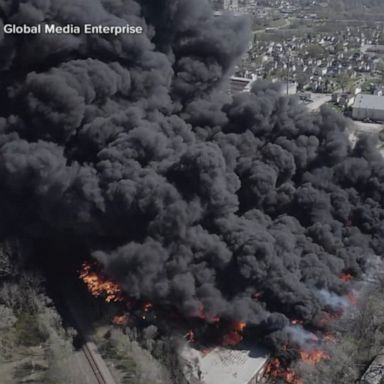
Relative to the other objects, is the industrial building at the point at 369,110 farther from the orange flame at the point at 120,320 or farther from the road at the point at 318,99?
the orange flame at the point at 120,320

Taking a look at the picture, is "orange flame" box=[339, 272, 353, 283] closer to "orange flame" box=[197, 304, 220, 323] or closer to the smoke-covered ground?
the smoke-covered ground

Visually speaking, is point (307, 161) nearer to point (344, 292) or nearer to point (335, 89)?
point (344, 292)

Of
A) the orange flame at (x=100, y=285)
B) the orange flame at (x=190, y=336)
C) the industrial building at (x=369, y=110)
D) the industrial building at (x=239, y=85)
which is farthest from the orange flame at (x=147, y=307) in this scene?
the industrial building at (x=369, y=110)

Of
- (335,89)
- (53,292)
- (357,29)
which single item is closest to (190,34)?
(53,292)

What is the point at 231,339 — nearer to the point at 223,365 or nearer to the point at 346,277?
the point at 223,365

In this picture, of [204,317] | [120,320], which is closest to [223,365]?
[204,317]

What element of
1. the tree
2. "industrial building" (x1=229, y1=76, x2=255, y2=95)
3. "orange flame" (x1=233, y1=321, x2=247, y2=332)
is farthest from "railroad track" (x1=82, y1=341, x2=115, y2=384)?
the tree
